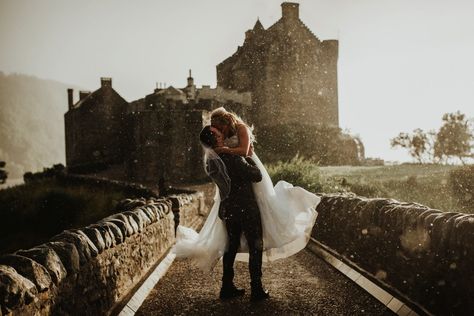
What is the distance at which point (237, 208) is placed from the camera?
544 cm

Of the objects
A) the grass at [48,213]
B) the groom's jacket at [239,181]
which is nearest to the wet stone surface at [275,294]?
the groom's jacket at [239,181]

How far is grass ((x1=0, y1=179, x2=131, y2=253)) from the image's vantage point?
25.1 metres

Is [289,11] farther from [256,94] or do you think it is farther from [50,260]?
[50,260]

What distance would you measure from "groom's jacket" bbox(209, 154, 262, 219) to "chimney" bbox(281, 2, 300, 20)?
4149 cm

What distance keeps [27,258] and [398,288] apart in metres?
3.86

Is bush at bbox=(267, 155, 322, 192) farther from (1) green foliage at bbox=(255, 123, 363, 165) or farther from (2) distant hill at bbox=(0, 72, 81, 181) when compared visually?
(2) distant hill at bbox=(0, 72, 81, 181)

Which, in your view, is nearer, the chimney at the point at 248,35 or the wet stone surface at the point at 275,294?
the wet stone surface at the point at 275,294

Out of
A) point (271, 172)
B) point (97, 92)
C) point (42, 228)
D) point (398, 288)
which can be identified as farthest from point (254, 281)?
point (97, 92)

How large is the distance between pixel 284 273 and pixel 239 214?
1820mm

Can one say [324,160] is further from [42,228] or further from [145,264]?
[145,264]

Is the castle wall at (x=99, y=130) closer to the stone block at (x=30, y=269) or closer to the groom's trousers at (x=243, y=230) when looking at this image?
the groom's trousers at (x=243, y=230)

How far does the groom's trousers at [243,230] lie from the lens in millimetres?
5344

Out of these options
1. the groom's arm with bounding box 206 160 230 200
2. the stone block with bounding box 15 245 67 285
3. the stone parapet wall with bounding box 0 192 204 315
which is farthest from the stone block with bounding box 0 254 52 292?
the groom's arm with bounding box 206 160 230 200

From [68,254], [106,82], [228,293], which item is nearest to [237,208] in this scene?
[228,293]
